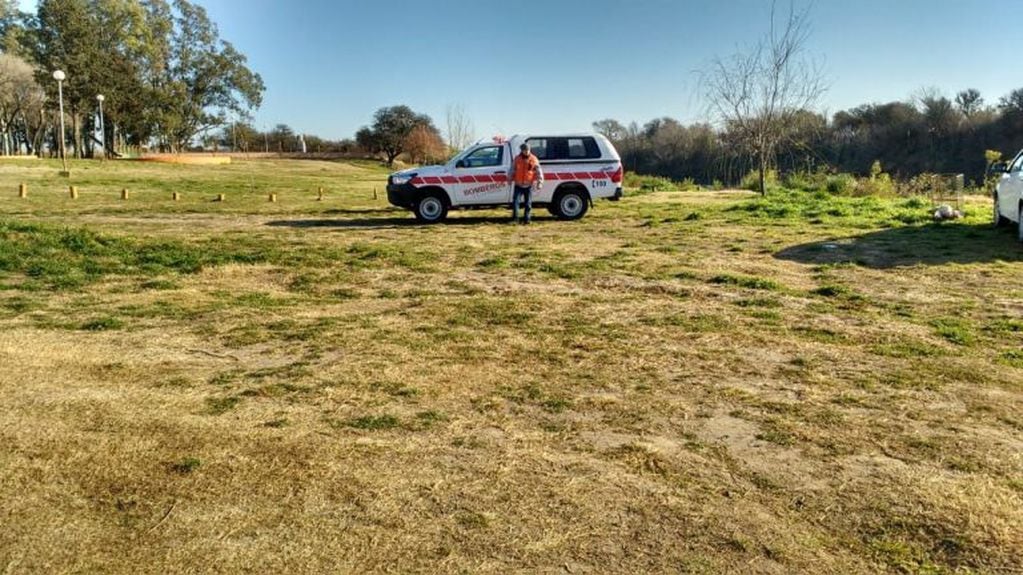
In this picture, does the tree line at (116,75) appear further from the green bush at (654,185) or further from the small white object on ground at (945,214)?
the small white object on ground at (945,214)

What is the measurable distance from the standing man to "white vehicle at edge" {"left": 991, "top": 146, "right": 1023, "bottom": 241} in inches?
315

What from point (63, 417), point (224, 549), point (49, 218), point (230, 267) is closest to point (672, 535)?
point (224, 549)

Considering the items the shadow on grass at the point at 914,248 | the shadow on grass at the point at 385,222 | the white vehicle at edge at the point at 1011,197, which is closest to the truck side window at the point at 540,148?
the shadow on grass at the point at 385,222

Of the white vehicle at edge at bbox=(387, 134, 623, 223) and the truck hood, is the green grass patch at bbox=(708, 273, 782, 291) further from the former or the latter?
the truck hood

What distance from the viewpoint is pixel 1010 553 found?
2.81 m

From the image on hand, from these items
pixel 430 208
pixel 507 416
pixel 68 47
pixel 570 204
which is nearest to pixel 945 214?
pixel 570 204

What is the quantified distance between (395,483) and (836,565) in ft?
6.05

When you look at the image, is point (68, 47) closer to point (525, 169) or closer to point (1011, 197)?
point (525, 169)

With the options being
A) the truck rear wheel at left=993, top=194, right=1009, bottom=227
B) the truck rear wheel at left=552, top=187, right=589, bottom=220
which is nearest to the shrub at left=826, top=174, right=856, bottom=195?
the truck rear wheel at left=993, top=194, right=1009, bottom=227

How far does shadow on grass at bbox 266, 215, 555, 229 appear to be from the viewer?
14.7 meters

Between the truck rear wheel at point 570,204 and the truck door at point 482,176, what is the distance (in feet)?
3.80

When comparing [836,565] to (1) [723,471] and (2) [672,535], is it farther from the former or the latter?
(1) [723,471]

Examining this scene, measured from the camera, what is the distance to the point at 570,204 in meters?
15.9

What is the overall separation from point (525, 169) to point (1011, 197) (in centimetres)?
824
